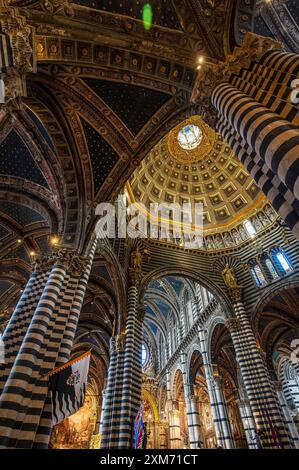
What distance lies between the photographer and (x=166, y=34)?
913cm

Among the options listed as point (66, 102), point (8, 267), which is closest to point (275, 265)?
point (66, 102)

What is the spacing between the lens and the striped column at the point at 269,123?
446 cm

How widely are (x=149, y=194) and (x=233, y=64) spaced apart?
47.7 feet

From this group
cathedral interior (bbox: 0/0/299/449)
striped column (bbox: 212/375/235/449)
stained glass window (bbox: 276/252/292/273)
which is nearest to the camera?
cathedral interior (bbox: 0/0/299/449)

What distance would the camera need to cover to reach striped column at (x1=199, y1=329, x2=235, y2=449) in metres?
14.9

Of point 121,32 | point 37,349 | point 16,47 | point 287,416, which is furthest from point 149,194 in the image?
point 287,416

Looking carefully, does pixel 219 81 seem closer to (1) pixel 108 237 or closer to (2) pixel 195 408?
(1) pixel 108 237

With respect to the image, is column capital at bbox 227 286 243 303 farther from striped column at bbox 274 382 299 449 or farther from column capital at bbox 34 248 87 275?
column capital at bbox 34 248 87 275

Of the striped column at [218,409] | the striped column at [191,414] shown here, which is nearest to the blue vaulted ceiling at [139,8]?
the striped column at [218,409]

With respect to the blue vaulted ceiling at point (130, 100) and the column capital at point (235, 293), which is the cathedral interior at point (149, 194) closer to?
the blue vaulted ceiling at point (130, 100)

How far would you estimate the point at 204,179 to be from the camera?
2419 centimetres

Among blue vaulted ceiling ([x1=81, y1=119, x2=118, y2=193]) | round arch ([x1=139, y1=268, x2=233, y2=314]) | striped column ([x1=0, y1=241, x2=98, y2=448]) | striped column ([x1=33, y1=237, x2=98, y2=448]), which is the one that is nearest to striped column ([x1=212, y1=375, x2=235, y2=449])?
round arch ([x1=139, y1=268, x2=233, y2=314])

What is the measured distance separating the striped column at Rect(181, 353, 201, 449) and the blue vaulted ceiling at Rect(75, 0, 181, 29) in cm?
2312
